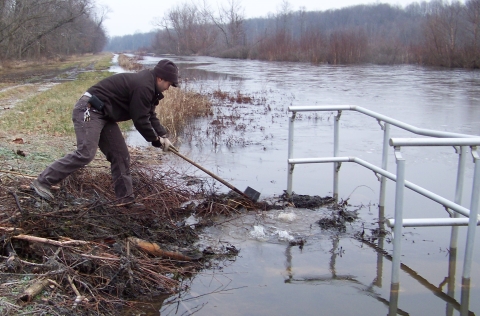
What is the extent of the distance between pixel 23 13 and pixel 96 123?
34026mm

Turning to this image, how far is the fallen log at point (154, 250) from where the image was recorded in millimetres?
4531

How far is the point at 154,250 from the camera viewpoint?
4582 mm

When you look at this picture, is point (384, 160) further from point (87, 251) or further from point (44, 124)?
point (44, 124)

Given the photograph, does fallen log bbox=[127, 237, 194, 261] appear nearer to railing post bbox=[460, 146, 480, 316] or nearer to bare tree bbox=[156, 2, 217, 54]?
railing post bbox=[460, 146, 480, 316]

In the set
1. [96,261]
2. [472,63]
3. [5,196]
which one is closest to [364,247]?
[96,261]

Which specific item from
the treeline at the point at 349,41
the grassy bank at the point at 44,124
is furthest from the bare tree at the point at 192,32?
the grassy bank at the point at 44,124

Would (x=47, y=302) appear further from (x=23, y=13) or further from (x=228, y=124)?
(x=23, y=13)

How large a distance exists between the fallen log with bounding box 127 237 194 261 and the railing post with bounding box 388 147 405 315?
179cm

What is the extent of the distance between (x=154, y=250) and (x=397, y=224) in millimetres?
2052

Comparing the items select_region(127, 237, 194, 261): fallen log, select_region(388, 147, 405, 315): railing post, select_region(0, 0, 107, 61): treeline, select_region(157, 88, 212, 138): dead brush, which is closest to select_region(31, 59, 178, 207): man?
select_region(127, 237, 194, 261): fallen log

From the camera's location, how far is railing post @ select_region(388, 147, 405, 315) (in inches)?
156

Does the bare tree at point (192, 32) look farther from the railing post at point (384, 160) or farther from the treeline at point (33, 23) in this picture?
the railing post at point (384, 160)

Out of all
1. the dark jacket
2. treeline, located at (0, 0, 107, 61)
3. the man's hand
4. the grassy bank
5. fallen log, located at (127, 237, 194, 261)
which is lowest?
fallen log, located at (127, 237, 194, 261)

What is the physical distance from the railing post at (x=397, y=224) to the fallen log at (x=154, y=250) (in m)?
1.79
